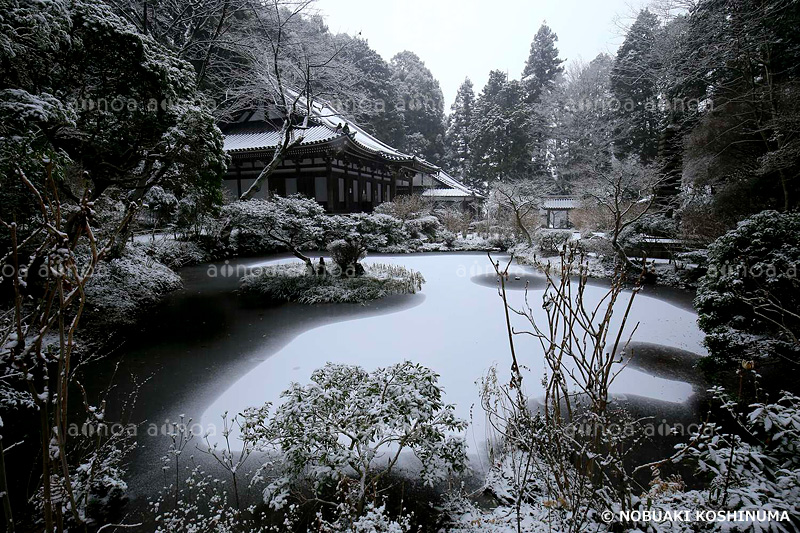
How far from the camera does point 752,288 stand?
3629 millimetres

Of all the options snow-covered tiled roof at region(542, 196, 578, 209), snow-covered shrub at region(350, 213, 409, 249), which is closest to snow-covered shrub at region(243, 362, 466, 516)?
snow-covered shrub at region(350, 213, 409, 249)

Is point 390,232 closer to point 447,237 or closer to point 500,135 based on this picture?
point 447,237

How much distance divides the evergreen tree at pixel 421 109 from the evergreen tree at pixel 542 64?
7.72 m

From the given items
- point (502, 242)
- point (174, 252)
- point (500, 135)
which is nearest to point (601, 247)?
point (502, 242)

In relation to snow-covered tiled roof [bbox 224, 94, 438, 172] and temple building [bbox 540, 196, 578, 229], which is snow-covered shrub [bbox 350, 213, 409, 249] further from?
temple building [bbox 540, 196, 578, 229]

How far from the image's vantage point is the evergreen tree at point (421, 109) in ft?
101

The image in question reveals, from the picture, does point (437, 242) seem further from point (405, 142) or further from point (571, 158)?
point (405, 142)

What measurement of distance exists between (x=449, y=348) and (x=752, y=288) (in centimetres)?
332

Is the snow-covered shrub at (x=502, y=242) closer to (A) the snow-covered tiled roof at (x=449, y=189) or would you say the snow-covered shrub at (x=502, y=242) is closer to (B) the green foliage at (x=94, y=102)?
(A) the snow-covered tiled roof at (x=449, y=189)

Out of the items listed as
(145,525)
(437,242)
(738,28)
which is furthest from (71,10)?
(437,242)

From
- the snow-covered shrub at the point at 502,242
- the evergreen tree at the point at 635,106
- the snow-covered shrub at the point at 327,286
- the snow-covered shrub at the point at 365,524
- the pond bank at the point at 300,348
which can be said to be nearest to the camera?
the snow-covered shrub at the point at 365,524

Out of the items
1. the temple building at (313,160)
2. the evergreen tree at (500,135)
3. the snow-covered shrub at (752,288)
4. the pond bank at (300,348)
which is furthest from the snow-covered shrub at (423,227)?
the snow-covered shrub at (752,288)

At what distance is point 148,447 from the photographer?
300 centimetres

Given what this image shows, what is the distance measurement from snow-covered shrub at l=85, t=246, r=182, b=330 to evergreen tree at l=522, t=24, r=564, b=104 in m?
29.3
